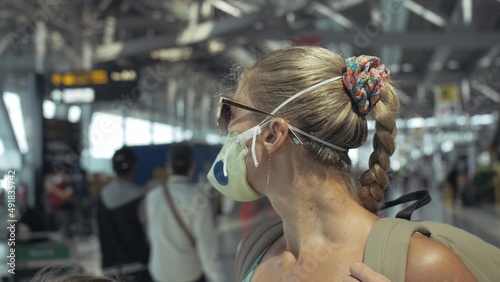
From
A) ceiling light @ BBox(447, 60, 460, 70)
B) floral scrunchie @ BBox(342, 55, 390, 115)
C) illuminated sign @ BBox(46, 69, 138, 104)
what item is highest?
ceiling light @ BBox(447, 60, 460, 70)

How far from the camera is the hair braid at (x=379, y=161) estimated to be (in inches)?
55.2

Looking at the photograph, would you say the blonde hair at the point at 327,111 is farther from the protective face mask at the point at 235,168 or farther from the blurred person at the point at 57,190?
the blurred person at the point at 57,190

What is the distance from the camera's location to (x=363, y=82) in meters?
1.35

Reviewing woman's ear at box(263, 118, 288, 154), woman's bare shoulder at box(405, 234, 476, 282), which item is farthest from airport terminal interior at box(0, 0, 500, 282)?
woman's bare shoulder at box(405, 234, 476, 282)

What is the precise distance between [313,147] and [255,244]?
34 cm

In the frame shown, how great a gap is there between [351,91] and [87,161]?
48.2ft

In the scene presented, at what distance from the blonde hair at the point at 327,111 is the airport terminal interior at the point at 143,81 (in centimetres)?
8

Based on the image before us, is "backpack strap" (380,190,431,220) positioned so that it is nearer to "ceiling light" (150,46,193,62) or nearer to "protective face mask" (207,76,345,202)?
"protective face mask" (207,76,345,202)

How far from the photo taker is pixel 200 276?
393 cm

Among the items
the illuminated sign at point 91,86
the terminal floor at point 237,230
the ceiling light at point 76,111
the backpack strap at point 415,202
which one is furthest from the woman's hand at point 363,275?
the illuminated sign at point 91,86

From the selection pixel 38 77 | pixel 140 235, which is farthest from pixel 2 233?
pixel 38 77

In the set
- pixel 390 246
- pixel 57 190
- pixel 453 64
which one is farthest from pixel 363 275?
pixel 453 64

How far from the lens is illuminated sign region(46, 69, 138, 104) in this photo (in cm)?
712

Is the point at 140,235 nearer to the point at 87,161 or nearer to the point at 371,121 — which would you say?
the point at 371,121
